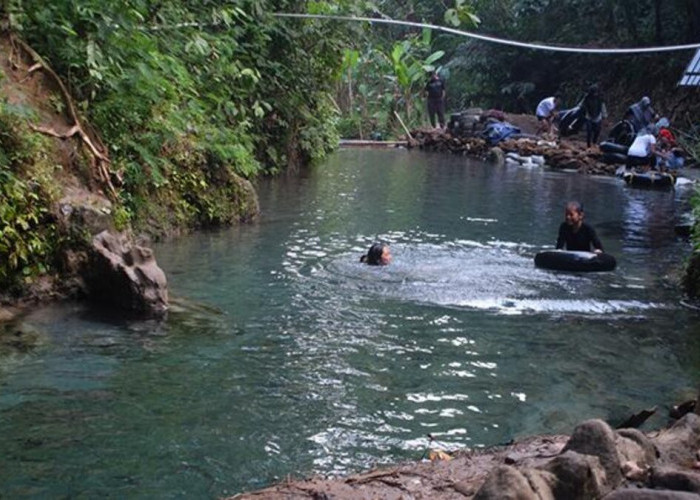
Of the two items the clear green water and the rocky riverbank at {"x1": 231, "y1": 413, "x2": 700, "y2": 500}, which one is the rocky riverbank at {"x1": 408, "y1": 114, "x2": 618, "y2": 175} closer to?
the clear green water

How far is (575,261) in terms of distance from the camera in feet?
35.1

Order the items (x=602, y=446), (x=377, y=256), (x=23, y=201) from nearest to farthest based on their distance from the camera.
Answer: (x=602, y=446) < (x=23, y=201) < (x=377, y=256)

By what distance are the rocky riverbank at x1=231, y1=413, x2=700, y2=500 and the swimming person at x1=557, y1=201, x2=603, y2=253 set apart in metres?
6.07

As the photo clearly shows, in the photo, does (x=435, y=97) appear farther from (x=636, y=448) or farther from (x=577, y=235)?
(x=636, y=448)

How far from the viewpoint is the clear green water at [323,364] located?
5246 millimetres

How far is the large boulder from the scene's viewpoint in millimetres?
8109

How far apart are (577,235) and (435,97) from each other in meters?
25.5

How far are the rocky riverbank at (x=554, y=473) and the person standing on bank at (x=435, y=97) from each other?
30539 millimetres

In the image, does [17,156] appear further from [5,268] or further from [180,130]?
[180,130]

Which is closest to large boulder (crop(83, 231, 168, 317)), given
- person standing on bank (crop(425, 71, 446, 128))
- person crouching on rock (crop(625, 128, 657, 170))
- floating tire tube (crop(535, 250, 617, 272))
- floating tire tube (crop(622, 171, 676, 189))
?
floating tire tube (crop(535, 250, 617, 272))

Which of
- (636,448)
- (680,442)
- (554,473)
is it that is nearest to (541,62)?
(680,442)

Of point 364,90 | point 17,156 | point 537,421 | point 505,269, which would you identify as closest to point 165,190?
point 17,156

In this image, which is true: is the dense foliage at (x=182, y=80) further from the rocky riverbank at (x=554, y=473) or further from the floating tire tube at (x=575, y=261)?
the rocky riverbank at (x=554, y=473)

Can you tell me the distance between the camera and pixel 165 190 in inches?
489
